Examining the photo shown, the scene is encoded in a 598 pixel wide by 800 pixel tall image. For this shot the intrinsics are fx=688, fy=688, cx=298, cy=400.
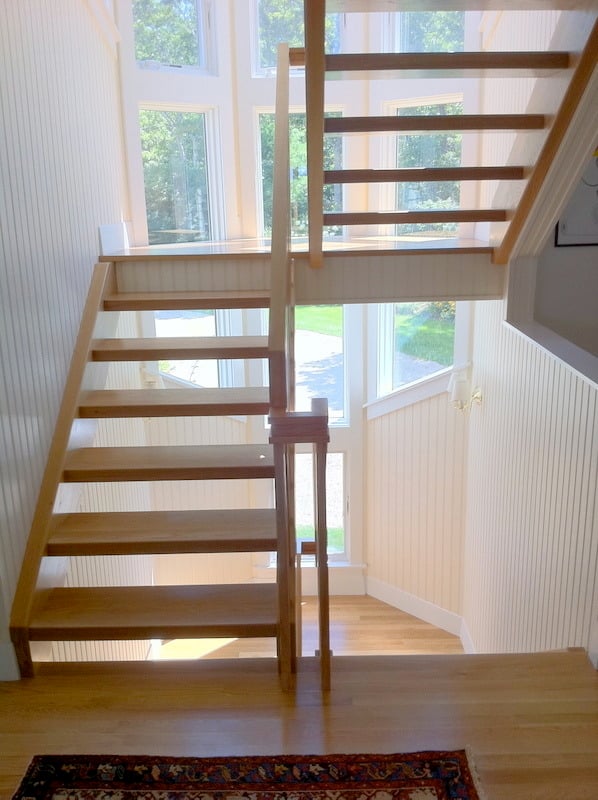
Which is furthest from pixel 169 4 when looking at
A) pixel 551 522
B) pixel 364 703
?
pixel 364 703

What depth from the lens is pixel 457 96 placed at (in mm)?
4914

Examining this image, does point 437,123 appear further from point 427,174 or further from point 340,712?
point 340,712

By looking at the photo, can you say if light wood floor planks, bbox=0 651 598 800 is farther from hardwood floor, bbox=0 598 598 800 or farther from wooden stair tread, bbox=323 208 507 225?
wooden stair tread, bbox=323 208 507 225

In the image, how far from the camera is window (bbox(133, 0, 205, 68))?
4957mm

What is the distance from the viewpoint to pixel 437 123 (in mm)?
3031

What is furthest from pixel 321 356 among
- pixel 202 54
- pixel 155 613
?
pixel 155 613

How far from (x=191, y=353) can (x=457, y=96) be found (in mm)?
3041

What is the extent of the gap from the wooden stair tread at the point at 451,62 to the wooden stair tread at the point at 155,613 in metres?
2.14

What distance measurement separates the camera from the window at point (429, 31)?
4.79 metres

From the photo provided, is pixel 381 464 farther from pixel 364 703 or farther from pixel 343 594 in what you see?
pixel 364 703

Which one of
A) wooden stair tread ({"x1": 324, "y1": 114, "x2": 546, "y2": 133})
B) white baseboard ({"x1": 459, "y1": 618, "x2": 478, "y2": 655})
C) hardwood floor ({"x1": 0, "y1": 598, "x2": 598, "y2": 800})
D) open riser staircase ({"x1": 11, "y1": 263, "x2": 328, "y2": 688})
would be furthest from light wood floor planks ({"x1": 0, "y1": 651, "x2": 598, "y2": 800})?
white baseboard ({"x1": 459, "y1": 618, "x2": 478, "y2": 655})

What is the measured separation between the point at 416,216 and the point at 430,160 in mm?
1776

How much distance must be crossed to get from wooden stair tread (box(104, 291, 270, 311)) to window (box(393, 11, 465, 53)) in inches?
104

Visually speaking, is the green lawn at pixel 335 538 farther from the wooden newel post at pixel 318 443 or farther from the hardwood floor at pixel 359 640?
the wooden newel post at pixel 318 443
